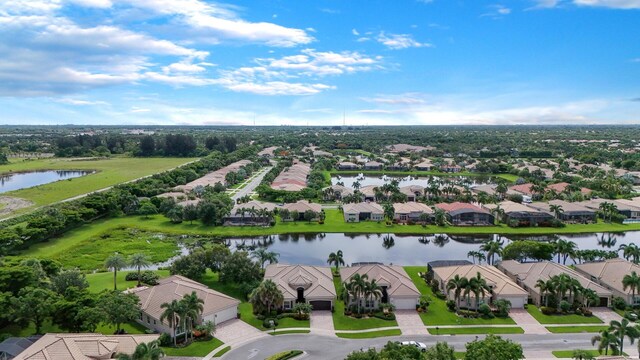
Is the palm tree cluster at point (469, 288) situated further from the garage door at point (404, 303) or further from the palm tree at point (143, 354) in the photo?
the palm tree at point (143, 354)

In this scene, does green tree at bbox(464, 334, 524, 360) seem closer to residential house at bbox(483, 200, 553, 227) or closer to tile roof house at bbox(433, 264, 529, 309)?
tile roof house at bbox(433, 264, 529, 309)

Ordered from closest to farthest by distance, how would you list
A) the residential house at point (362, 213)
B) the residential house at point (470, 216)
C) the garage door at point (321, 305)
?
the garage door at point (321, 305), the residential house at point (470, 216), the residential house at point (362, 213)

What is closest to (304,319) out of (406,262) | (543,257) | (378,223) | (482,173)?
(406,262)

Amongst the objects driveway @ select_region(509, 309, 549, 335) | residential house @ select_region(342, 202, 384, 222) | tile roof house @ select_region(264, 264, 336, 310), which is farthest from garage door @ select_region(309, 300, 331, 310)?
residential house @ select_region(342, 202, 384, 222)

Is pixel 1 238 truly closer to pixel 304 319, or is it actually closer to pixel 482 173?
pixel 304 319

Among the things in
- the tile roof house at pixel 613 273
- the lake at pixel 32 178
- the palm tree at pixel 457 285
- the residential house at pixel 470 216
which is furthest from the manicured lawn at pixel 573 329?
the lake at pixel 32 178
